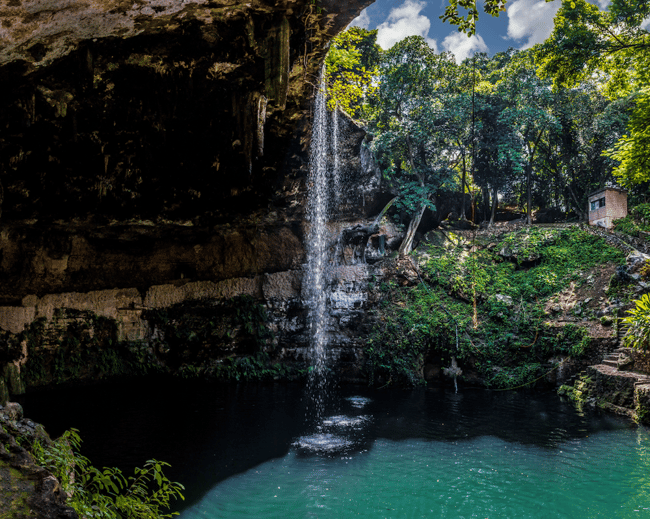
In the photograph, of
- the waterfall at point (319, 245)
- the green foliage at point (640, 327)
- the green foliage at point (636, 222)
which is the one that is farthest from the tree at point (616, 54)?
the green foliage at point (636, 222)

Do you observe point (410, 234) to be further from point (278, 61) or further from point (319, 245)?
point (278, 61)

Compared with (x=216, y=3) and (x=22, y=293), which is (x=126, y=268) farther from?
(x=216, y=3)

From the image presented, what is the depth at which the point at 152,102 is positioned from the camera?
6.97m

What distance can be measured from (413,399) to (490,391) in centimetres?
251

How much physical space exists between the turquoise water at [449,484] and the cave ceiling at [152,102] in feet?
17.5

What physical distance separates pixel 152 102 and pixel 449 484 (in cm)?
755

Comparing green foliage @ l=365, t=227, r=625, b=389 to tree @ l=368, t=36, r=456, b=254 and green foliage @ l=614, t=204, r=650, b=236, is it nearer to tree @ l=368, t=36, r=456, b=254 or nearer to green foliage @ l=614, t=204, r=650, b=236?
green foliage @ l=614, t=204, r=650, b=236

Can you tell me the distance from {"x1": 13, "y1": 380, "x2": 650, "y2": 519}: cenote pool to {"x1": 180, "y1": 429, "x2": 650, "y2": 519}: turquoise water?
22 millimetres

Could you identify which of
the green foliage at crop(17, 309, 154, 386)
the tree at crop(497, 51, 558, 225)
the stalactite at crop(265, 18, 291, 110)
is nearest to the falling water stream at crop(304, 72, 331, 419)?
the stalactite at crop(265, 18, 291, 110)

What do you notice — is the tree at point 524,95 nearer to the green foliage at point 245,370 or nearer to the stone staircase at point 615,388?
the stone staircase at point 615,388

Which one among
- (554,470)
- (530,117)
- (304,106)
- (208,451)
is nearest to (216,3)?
(304,106)

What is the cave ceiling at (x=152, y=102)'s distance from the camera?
16.0 ft

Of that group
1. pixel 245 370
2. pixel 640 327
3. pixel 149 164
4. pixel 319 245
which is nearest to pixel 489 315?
pixel 640 327

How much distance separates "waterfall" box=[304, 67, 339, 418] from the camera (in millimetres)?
11977
